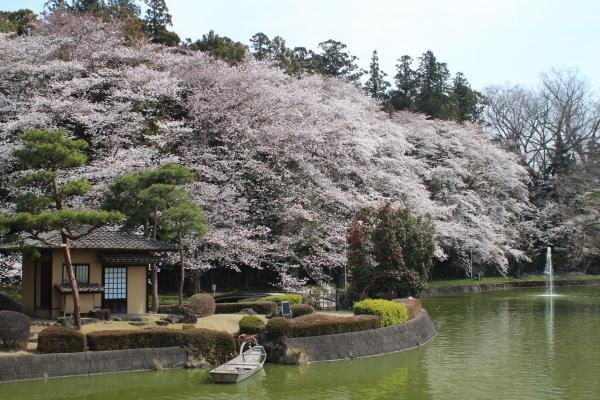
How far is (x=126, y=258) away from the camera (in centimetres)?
2752

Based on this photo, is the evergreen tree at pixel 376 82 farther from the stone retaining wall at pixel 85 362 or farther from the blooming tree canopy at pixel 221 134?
the stone retaining wall at pixel 85 362

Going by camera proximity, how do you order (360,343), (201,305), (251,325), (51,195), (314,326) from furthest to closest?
(201,305) < (360,343) < (251,325) < (314,326) < (51,195)

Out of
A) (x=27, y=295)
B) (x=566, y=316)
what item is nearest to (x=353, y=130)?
(x=566, y=316)

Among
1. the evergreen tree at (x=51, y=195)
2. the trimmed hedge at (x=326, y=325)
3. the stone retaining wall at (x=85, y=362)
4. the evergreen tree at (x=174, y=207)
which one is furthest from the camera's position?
the evergreen tree at (x=174, y=207)

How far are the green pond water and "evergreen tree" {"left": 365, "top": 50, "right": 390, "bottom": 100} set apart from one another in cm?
5217

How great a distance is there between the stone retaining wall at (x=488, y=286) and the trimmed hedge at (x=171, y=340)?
29.0 m

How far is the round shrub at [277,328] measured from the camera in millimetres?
23797

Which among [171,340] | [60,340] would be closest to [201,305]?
[171,340]

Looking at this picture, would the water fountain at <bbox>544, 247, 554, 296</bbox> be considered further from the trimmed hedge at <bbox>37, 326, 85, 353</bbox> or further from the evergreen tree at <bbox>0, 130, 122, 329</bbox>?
the trimmed hedge at <bbox>37, 326, 85, 353</bbox>

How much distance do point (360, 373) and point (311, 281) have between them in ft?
81.1

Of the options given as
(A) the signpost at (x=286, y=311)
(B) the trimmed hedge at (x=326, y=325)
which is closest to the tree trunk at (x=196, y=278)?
(A) the signpost at (x=286, y=311)

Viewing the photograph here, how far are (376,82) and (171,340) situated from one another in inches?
2416

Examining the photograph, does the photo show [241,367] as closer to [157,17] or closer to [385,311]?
[385,311]

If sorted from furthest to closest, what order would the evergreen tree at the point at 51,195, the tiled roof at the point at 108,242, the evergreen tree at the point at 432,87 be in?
the evergreen tree at the point at 432,87 → the tiled roof at the point at 108,242 → the evergreen tree at the point at 51,195
